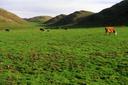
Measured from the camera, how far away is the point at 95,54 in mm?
32656

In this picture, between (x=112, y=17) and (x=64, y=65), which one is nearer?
(x=64, y=65)

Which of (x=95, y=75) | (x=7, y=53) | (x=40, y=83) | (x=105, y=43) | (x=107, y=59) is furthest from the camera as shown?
(x=105, y=43)

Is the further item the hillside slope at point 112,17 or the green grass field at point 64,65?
the hillside slope at point 112,17

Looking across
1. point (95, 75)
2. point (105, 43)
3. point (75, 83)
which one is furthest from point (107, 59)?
point (105, 43)

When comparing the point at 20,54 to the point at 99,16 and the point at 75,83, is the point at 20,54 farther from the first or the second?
the point at 99,16

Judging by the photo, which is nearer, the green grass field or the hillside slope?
the green grass field

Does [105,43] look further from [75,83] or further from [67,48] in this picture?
[75,83]

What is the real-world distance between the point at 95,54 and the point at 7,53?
27.4 ft

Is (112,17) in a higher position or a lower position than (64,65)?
higher

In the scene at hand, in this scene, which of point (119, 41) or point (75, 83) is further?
point (119, 41)

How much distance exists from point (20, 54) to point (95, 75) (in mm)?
8877

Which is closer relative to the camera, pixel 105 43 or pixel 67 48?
pixel 67 48

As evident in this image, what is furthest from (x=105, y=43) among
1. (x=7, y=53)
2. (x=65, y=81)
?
(x=65, y=81)

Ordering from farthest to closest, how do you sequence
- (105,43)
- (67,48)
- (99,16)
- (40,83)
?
1. (99,16)
2. (105,43)
3. (67,48)
4. (40,83)
